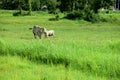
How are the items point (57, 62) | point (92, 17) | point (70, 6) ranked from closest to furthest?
1. point (57, 62)
2. point (92, 17)
3. point (70, 6)

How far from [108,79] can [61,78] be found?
44.1 inches

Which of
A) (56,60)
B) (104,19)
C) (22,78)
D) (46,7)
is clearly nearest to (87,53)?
(56,60)

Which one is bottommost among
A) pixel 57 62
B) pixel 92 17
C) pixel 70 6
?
pixel 70 6

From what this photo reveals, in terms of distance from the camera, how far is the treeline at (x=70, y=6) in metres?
40.7

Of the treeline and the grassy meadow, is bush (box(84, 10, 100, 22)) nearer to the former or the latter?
the treeline

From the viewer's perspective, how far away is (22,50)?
35.7 ft

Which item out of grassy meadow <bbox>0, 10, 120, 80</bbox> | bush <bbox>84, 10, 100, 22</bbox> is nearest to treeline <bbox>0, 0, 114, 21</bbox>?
bush <bbox>84, 10, 100, 22</bbox>

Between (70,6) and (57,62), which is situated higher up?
(57,62)

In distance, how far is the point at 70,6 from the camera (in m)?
59.5

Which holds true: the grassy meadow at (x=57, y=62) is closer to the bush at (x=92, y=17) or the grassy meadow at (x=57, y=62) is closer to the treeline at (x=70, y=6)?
the bush at (x=92, y=17)

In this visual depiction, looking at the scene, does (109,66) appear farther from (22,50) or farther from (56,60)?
(22,50)

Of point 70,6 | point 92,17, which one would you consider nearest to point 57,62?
point 92,17

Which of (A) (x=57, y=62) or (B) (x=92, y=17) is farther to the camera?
(B) (x=92, y=17)

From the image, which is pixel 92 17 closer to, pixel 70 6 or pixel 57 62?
pixel 70 6
